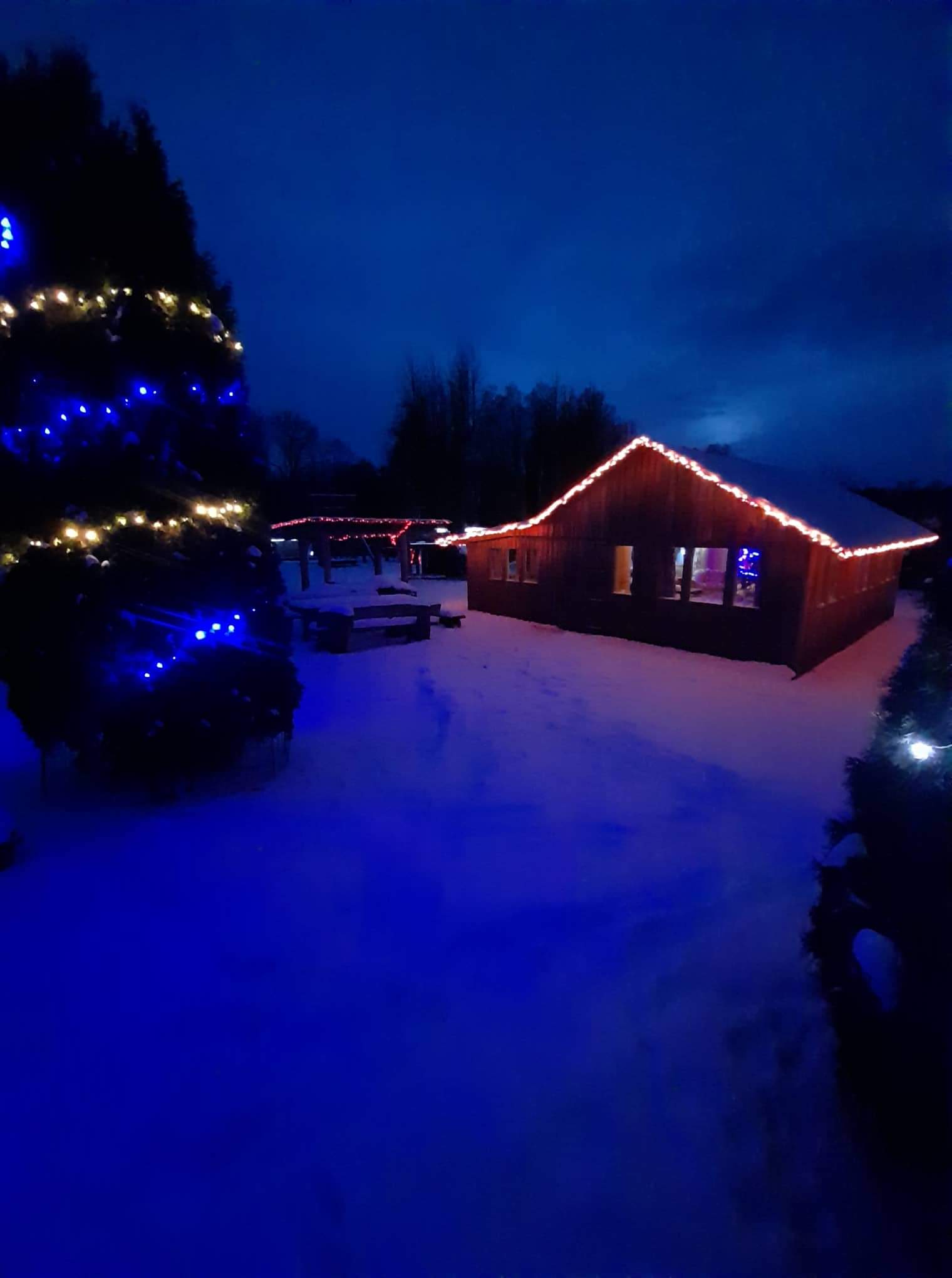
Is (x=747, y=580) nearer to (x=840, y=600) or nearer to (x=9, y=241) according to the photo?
(x=840, y=600)

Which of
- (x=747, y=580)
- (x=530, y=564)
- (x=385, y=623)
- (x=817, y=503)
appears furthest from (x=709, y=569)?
(x=385, y=623)

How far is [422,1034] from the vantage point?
3.28 meters

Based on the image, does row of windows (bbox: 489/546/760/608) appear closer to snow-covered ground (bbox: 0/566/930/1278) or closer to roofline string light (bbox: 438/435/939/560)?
roofline string light (bbox: 438/435/939/560)

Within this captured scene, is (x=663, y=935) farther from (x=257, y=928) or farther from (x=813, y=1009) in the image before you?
(x=257, y=928)

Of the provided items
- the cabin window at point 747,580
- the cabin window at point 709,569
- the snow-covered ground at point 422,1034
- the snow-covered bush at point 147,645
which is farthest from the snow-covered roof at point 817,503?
the snow-covered bush at point 147,645

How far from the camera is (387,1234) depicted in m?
2.40

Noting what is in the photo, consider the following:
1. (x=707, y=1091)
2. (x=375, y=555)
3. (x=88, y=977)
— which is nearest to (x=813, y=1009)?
(x=707, y=1091)

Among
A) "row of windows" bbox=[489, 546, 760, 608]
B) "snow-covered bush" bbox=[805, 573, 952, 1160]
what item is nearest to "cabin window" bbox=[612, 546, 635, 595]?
"row of windows" bbox=[489, 546, 760, 608]

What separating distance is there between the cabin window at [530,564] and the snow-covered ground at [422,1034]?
10910 millimetres

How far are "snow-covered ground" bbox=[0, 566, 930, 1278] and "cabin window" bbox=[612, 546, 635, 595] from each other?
9046 millimetres

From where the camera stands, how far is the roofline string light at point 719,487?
1154 cm

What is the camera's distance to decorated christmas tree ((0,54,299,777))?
4.95 meters

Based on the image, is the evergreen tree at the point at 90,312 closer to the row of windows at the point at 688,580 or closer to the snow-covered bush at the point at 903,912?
the snow-covered bush at the point at 903,912

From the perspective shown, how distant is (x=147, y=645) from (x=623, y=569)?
1225cm
